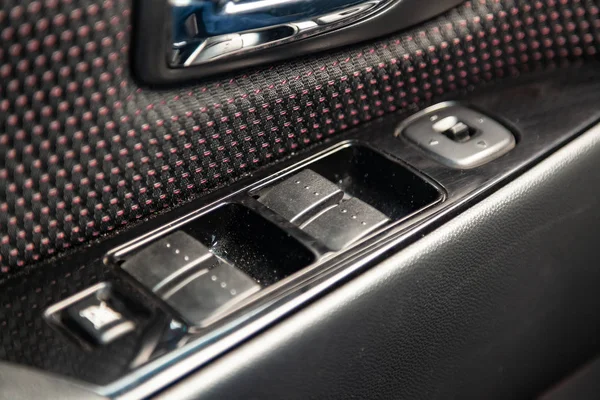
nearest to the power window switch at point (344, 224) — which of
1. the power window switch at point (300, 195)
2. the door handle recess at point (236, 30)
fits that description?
the power window switch at point (300, 195)

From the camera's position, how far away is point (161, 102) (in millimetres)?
714

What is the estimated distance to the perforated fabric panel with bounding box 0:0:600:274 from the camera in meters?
0.63

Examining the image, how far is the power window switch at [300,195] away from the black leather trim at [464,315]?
3.8 inches

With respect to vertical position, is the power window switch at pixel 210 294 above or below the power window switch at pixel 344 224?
below

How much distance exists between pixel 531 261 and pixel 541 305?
0.24ft

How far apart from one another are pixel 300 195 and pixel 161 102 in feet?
0.54

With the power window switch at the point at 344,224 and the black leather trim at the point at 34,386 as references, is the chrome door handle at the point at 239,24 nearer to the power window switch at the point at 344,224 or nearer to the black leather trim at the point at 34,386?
the power window switch at the point at 344,224

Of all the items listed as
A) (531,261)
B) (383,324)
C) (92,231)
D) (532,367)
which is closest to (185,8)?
(92,231)

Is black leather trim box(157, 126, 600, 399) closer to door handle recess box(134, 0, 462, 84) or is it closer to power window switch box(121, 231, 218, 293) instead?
power window switch box(121, 231, 218, 293)

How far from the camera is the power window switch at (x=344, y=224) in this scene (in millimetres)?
737

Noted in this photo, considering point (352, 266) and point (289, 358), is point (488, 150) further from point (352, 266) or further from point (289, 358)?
point (289, 358)

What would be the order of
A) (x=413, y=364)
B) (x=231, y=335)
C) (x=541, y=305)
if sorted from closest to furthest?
(x=231, y=335) < (x=413, y=364) < (x=541, y=305)

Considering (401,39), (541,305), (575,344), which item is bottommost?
(575,344)

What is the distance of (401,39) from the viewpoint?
33.7 inches
